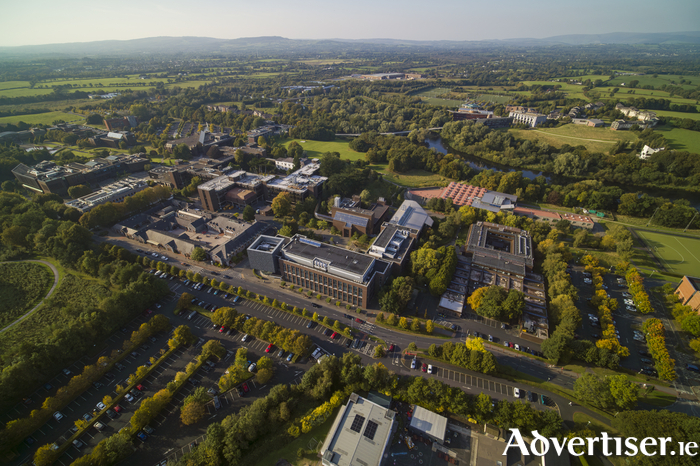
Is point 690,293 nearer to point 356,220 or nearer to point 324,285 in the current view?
point 356,220

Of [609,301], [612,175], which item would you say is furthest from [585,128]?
[609,301]

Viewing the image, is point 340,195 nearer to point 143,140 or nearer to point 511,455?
point 511,455

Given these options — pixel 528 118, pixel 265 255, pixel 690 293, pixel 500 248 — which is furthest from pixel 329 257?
pixel 528 118

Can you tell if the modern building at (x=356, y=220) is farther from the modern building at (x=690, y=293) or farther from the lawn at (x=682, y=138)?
the lawn at (x=682, y=138)

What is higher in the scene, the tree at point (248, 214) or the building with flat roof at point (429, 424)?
the tree at point (248, 214)

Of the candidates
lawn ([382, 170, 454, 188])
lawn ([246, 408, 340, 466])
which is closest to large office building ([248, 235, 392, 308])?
lawn ([246, 408, 340, 466])

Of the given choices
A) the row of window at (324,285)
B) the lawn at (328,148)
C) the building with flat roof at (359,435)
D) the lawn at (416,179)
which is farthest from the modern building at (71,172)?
the building with flat roof at (359,435)
